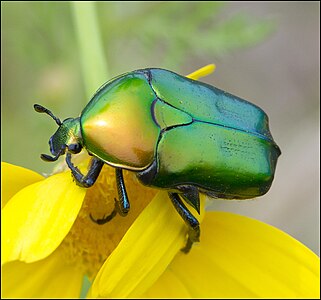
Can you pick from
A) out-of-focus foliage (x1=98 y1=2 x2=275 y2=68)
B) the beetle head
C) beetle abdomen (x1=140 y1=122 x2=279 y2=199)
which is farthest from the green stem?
out-of-focus foliage (x1=98 y1=2 x2=275 y2=68)

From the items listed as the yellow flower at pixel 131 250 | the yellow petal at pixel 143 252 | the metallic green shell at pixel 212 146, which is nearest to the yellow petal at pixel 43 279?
the yellow flower at pixel 131 250

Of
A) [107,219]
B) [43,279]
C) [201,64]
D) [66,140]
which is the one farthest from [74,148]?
[201,64]

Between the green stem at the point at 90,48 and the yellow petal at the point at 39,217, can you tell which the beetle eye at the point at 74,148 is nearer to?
the yellow petal at the point at 39,217

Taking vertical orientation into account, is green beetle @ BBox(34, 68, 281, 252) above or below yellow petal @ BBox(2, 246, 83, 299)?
above

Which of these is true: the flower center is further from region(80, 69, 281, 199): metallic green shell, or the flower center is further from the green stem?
the green stem

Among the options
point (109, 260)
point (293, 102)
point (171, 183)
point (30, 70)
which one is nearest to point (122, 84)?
point (171, 183)

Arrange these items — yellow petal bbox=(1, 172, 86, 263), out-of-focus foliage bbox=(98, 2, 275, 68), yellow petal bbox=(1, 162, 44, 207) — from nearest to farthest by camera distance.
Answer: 1. yellow petal bbox=(1, 172, 86, 263)
2. yellow petal bbox=(1, 162, 44, 207)
3. out-of-focus foliage bbox=(98, 2, 275, 68)
